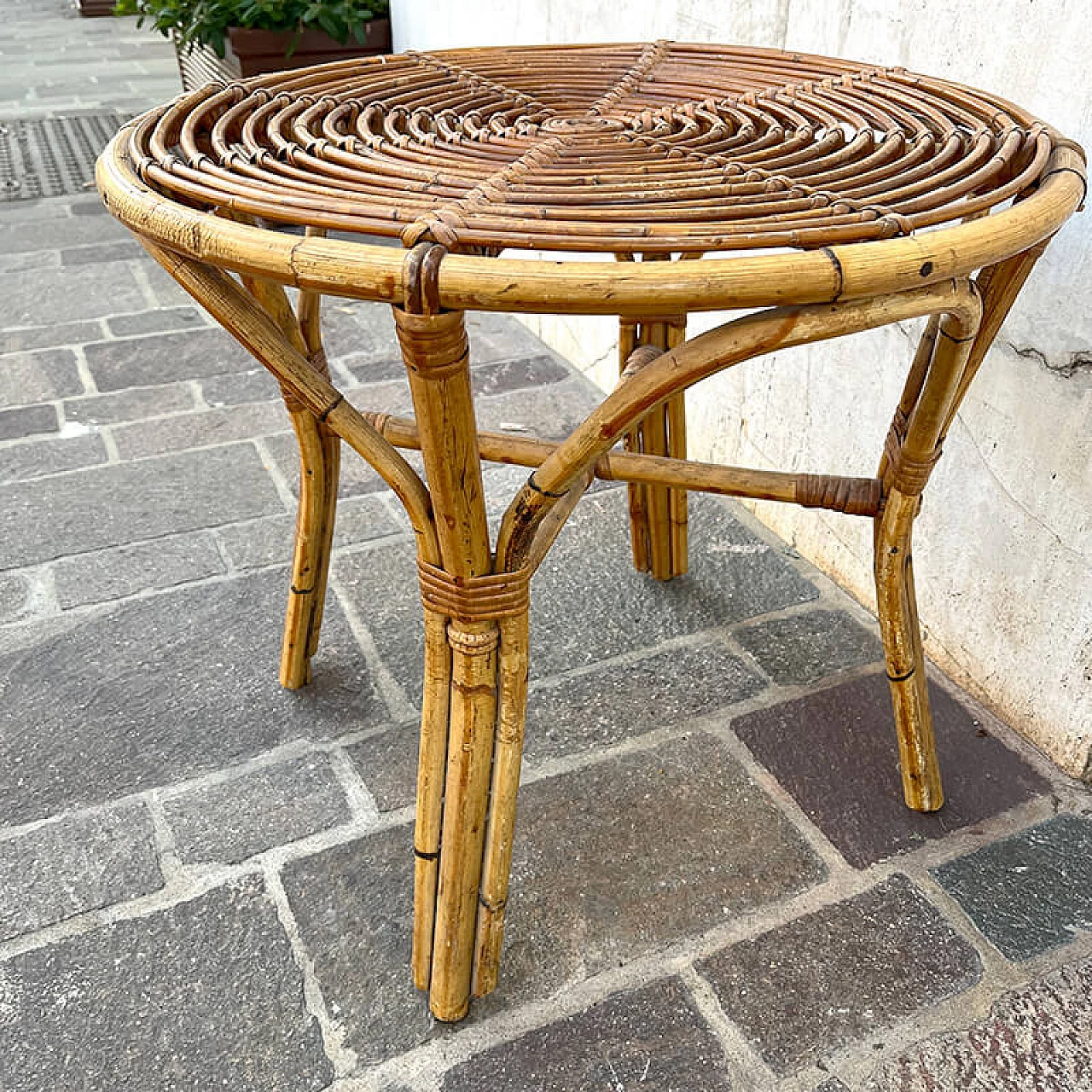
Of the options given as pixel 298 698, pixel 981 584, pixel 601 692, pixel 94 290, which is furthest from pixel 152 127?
pixel 94 290

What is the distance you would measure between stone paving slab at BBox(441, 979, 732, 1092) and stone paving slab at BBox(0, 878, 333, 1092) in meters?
0.15

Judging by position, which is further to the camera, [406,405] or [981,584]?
[406,405]

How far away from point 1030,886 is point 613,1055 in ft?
1.64

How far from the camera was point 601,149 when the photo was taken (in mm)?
938

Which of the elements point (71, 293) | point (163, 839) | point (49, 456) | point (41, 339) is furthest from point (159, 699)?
point (71, 293)

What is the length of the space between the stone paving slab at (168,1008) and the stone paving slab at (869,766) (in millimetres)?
614

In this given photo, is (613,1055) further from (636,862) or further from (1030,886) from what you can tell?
(1030,886)

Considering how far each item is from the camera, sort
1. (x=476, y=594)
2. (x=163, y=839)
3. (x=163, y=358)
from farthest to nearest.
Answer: (x=163, y=358) → (x=163, y=839) → (x=476, y=594)

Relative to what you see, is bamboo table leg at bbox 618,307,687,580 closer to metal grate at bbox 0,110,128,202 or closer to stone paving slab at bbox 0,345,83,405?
stone paving slab at bbox 0,345,83,405

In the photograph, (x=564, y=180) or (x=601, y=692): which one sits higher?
(x=564, y=180)

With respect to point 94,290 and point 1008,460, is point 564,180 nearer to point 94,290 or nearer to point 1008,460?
point 1008,460

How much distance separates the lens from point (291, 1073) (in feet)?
3.11

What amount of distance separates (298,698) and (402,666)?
0.49 ft

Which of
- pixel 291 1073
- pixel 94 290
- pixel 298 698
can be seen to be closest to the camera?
pixel 291 1073
